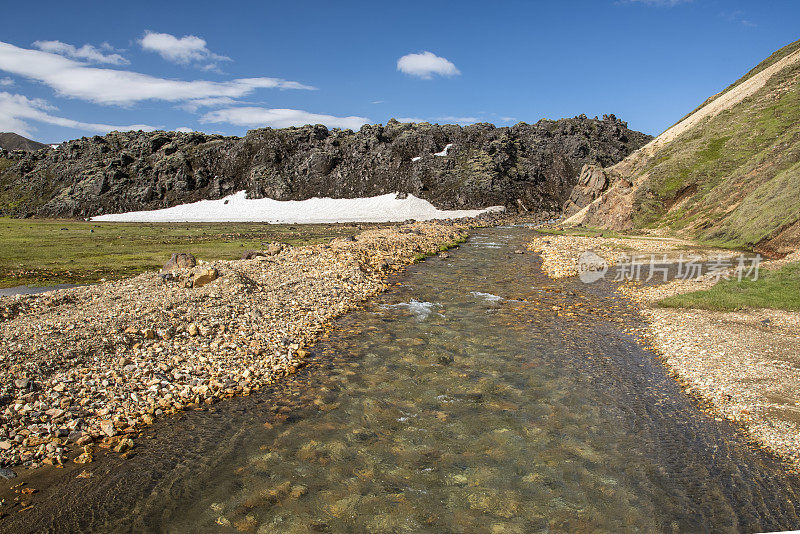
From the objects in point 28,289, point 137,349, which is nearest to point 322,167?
point 28,289

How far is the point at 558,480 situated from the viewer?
9148 mm

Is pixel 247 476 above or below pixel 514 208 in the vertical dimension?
below

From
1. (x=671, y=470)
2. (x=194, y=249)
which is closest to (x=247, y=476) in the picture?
(x=671, y=470)

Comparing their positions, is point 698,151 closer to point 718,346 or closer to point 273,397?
point 718,346

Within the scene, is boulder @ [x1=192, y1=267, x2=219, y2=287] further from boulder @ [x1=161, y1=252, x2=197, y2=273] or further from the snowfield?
the snowfield

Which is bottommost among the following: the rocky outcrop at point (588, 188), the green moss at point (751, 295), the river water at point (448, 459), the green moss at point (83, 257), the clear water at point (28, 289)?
the river water at point (448, 459)

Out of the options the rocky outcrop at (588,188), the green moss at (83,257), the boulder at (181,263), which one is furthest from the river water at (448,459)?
the rocky outcrop at (588,188)

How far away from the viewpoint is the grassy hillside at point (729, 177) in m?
35.4

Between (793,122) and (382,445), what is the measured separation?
214ft

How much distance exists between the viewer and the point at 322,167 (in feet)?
451

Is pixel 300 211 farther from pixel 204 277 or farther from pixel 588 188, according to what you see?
pixel 204 277

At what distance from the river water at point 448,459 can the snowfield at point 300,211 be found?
97.4m

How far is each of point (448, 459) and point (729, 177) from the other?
53339 mm

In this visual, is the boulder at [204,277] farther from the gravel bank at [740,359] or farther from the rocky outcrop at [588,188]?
the rocky outcrop at [588,188]
